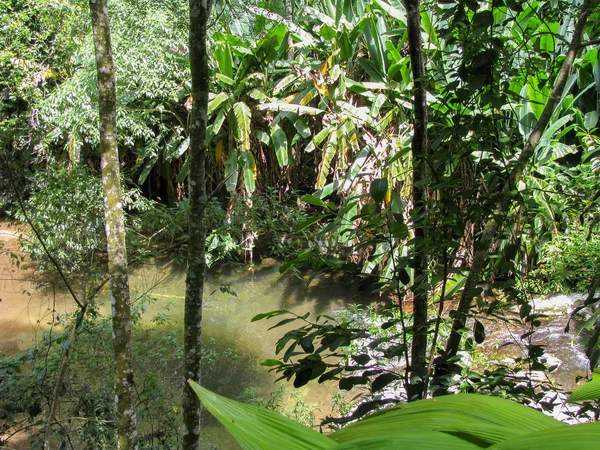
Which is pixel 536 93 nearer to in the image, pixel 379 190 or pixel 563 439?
pixel 379 190

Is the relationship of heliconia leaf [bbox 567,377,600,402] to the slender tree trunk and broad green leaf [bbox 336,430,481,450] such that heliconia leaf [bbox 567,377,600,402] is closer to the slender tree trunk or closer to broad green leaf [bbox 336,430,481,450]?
broad green leaf [bbox 336,430,481,450]

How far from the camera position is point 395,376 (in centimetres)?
131

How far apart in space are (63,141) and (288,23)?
3867mm

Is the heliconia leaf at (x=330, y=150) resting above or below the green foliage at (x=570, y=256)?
above

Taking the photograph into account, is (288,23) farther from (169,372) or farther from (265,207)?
(169,372)

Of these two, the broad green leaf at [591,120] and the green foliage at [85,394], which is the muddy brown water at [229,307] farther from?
the broad green leaf at [591,120]

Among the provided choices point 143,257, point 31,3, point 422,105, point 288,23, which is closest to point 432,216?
point 422,105

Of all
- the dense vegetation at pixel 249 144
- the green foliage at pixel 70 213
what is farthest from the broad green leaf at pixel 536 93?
the green foliage at pixel 70 213

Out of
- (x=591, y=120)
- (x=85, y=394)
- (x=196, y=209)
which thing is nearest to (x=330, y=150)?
(x=591, y=120)

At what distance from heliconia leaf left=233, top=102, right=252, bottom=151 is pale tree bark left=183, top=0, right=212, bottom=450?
444 cm

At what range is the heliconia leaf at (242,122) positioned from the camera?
638 cm

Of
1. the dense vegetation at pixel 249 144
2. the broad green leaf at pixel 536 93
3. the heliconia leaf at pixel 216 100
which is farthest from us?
the heliconia leaf at pixel 216 100

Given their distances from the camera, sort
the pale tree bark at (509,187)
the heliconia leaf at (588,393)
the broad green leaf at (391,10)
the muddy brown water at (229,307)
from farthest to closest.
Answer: the broad green leaf at (391,10)
the muddy brown water at (229,307)
the pale tree bark at (509,187)
the heliconia leaf at (588,393)

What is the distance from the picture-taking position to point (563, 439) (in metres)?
0.27
